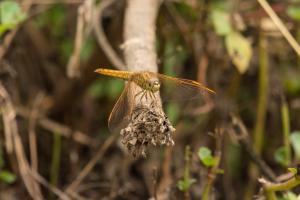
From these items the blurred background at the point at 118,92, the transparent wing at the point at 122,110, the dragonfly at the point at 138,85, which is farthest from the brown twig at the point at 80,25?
the transparent wing at the point at 122,110

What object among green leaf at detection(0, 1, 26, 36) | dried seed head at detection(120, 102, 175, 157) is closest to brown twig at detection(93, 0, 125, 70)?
green leaf at detection(0, 1, 26, 36)

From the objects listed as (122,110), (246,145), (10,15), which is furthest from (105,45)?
(122,110)

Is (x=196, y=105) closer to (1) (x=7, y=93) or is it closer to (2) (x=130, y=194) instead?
(2) (x=130, y=194)

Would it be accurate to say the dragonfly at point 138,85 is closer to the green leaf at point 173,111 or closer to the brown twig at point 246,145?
the brown twig at point 246,145

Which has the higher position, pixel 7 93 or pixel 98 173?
pixel 7 93

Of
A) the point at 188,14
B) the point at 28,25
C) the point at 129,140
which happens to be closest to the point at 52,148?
the point at 28,25

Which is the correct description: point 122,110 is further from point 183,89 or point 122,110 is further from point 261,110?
point 261,110
